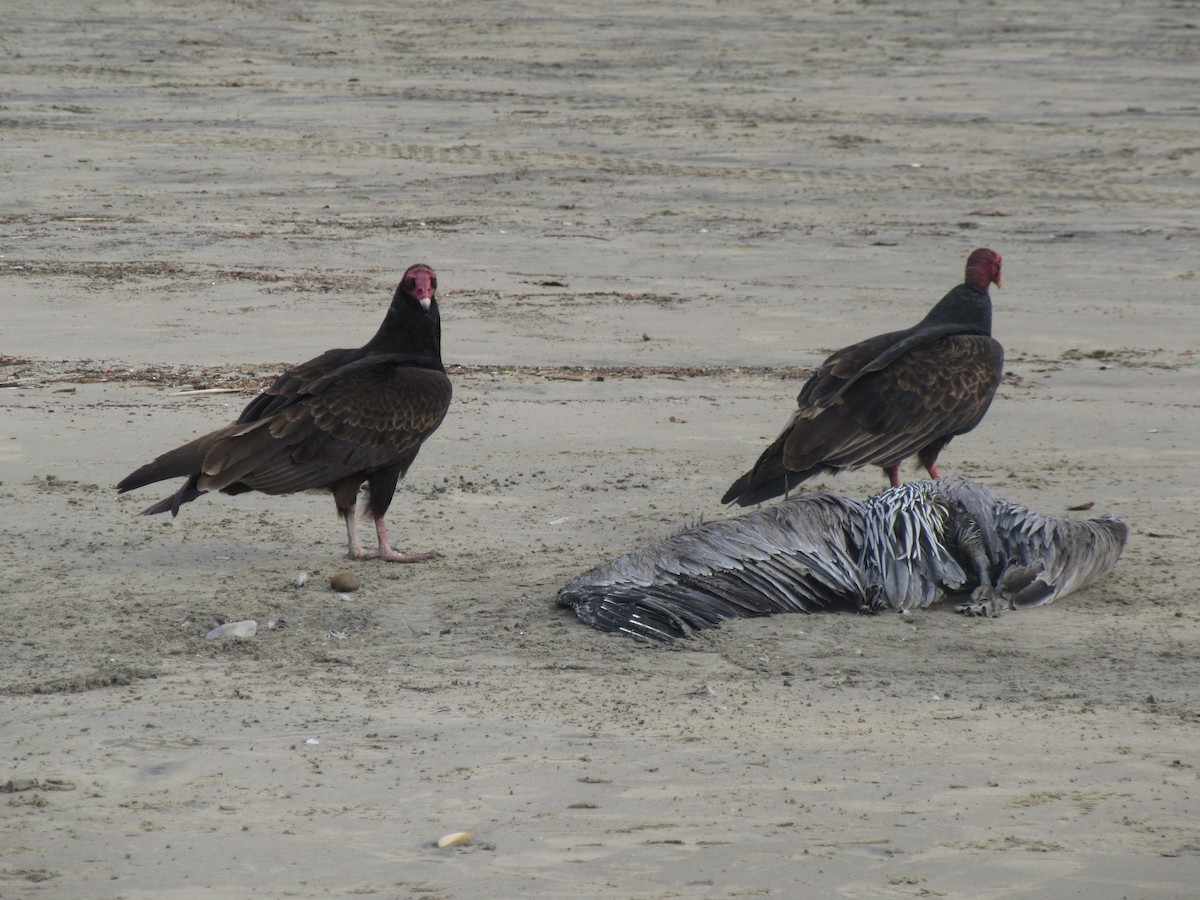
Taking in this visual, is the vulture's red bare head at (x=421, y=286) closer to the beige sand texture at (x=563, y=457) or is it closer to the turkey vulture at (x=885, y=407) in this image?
the beige sand texture at (x=563, y=457)

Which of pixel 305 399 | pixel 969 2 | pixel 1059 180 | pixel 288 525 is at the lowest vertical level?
pixel 288 525

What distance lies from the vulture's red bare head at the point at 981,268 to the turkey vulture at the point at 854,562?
2112 mm

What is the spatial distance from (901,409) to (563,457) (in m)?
1.30

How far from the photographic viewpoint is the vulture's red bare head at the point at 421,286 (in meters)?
5.47

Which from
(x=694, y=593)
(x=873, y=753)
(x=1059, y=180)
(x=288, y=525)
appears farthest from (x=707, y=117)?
(x=873, y=753)

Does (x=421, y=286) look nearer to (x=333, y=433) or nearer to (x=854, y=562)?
(x=333, y=433)

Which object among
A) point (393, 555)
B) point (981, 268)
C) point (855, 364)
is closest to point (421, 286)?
point (393, 555)

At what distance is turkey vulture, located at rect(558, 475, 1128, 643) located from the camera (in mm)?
4355

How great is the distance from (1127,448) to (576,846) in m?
4.11

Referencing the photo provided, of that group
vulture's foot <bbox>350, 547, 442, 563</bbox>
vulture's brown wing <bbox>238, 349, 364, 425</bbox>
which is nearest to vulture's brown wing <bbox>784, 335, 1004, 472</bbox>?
vulture's foot <bbox>350, 547, 442, 563</bbox>

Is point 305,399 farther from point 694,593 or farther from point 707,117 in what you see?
point 707,117

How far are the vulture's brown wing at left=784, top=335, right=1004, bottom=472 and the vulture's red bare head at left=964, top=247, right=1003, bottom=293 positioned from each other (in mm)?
542

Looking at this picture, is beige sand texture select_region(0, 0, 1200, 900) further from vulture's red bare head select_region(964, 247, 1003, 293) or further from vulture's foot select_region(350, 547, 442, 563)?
vulture's red bare head select_region(964, 247, 1003, 293)

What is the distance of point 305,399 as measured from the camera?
5230mm
